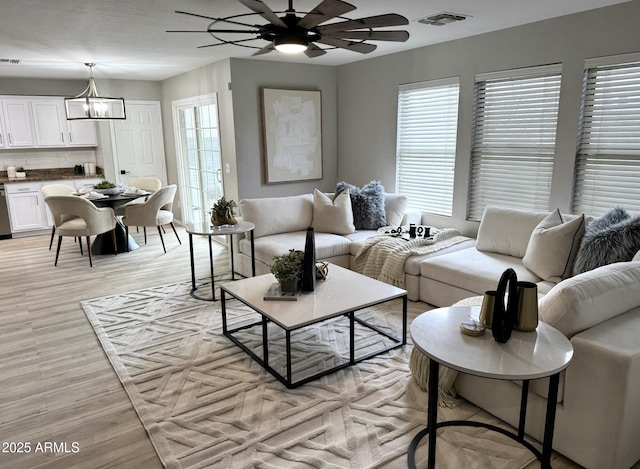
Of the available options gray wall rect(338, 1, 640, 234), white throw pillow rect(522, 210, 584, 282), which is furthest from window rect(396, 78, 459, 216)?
white throw pillow rect(522, 210, 584, 282)

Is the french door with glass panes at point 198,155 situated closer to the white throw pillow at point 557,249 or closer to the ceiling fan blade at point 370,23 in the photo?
the ceiling fan blade at point 370,23

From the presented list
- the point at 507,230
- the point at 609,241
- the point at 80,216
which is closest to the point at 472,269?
the point at 507,230

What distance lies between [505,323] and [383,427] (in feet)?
3.11

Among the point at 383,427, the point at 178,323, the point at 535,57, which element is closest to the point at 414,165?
Result: the point at 535,57

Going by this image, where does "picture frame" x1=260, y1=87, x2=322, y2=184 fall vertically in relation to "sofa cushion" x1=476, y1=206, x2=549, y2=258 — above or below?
above

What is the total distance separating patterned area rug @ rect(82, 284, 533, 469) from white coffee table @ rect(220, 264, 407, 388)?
0.23 feet

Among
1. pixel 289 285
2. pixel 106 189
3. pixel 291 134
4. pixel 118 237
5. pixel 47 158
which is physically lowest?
pixel 118 237

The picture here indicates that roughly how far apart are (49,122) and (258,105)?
163 inches

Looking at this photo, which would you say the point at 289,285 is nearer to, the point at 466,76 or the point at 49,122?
the point at 466,76

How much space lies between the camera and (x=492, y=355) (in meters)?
1.77

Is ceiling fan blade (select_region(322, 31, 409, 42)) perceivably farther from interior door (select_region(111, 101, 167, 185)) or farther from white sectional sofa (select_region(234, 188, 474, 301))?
interior door (select_region(111, 101, 167, 185))

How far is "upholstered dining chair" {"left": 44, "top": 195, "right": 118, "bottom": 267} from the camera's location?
5.24 metres

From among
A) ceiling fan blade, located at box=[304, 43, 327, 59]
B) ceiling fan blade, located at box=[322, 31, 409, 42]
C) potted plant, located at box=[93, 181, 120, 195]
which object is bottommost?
potted plant, located at box=[93, 181, 120, 195]

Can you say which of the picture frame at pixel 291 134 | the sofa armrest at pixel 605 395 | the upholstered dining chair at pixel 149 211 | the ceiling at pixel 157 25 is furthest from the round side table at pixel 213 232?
the sofa armrest at pixel 605 395
